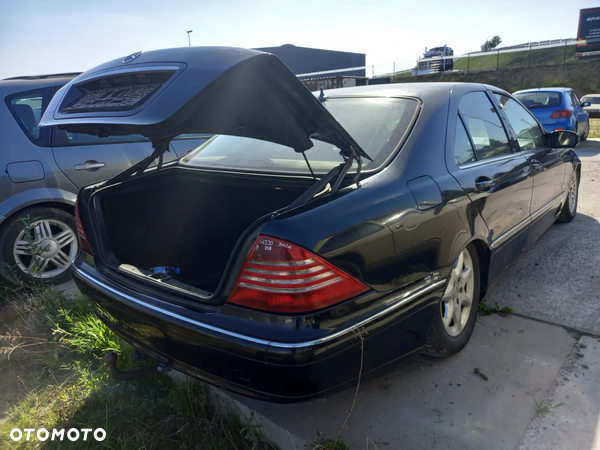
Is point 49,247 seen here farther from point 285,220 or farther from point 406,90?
point 406,90

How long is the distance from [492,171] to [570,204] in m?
2.56

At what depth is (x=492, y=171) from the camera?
108 inches

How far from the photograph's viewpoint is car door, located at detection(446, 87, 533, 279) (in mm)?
2514

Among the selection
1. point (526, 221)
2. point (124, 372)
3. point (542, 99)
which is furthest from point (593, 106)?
point (124, 372)

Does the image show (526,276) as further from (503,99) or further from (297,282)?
(297,282)

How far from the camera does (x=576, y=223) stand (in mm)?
4801

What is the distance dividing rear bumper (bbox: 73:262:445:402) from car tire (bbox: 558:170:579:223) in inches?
127

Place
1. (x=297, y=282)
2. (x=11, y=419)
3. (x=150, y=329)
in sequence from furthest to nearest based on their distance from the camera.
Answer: (x=11, y=419) → (x=150, y=329) → (x=297, y=282)

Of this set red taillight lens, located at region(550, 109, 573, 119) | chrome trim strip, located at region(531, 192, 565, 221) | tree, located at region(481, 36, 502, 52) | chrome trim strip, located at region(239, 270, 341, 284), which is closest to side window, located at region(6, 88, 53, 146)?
chrome trim strip, located at region(239, 270, 341, 284)

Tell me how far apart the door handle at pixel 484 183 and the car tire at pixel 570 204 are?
2399 mm

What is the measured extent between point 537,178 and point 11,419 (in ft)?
12.3

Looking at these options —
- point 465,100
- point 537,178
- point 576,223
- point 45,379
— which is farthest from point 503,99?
point 45,379

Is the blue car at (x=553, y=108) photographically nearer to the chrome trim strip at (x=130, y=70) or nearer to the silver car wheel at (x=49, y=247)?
the silver car wheel at (x=49, y=247)

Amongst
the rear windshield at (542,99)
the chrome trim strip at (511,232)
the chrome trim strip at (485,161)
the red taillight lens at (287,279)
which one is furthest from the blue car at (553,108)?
the red taillight lens at (287,279)
